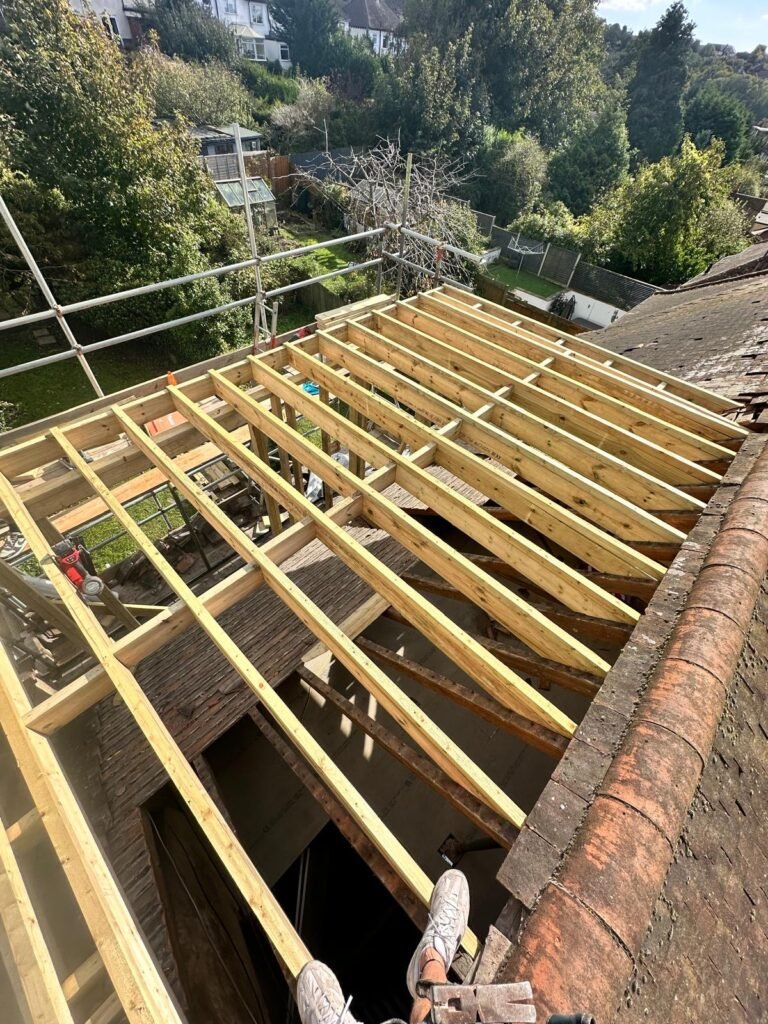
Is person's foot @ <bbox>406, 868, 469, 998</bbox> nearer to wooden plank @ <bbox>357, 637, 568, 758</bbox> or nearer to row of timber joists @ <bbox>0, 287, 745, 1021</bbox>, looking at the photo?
row of timber joists @ <bbox>0, 287, 745, 1021</bbox>

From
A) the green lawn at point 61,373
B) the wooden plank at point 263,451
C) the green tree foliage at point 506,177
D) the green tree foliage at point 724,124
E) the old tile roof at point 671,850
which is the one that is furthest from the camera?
the green tree foliage at point 724,124

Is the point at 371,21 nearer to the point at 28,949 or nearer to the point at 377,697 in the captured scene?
the point at 377,697

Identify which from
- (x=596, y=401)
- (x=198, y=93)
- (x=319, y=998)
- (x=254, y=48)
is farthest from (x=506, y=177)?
(x=319, y=998)

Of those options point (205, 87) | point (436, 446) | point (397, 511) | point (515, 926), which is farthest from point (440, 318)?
point (205, 87)

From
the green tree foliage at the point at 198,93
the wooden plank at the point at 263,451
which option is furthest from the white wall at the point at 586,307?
the green tree foliage at the point at 198,93

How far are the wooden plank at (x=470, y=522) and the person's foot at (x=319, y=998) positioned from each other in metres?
2.03

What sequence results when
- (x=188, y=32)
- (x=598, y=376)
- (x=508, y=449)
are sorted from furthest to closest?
(x=188, y=32) → (x=598, y=376) → (x=508, y=449)

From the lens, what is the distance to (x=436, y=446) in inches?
159

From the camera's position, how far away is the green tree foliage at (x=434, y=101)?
2817 cm

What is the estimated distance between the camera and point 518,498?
140 inches

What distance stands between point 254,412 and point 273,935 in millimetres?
3813

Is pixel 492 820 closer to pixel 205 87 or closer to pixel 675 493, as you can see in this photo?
pixel 675 493

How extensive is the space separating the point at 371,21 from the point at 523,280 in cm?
4687

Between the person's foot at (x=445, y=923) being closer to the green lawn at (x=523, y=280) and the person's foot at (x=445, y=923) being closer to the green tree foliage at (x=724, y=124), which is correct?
the green lawn at (x=523, y=280)
